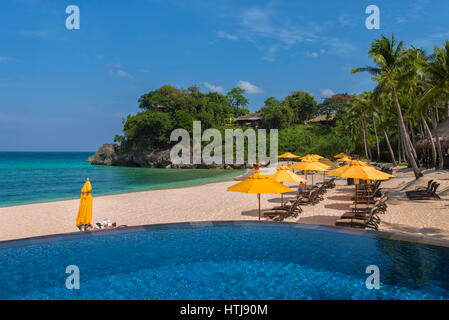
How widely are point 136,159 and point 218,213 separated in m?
57.1

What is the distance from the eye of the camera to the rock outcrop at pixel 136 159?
191ft

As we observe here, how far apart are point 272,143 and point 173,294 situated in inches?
2027

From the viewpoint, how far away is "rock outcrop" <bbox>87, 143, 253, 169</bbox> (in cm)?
5817

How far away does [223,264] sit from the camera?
654 centimetres

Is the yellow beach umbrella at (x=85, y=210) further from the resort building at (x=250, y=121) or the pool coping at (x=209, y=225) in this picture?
the resort building at (x=250, y=121)

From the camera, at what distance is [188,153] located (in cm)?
5953

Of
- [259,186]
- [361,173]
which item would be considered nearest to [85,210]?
[259,186]

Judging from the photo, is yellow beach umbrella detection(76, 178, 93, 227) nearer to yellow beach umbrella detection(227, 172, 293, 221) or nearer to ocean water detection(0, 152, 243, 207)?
yellow beach umbrella detection(227, 172, 293, 221)

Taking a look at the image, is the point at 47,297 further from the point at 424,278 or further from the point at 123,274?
the point at 424,278

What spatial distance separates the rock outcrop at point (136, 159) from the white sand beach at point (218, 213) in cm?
3706

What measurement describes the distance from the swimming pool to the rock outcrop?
44.8 m
